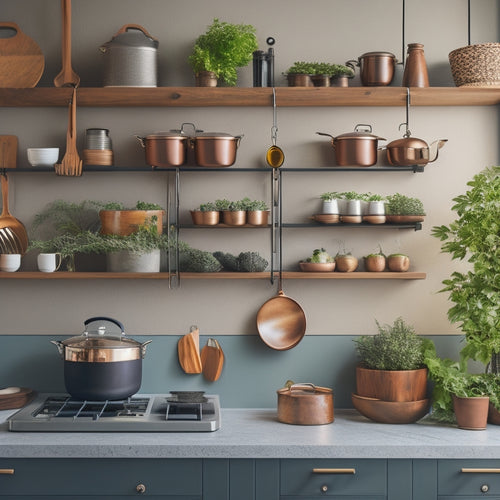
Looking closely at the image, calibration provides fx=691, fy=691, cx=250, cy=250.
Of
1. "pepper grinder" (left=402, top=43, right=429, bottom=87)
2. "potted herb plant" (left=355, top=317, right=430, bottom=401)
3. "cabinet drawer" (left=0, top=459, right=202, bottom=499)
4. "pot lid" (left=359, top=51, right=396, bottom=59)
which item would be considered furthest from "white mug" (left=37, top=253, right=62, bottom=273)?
"pepper grinder" (left=402, top=43, right=429, bottom=87)

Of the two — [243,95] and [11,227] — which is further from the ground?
[243,95]

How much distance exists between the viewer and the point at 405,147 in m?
3.17

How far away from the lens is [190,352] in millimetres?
3318

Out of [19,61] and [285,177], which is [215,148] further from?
[19,61]

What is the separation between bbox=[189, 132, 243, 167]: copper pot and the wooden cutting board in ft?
2.79

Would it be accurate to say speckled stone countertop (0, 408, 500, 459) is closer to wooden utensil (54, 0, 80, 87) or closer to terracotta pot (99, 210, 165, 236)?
terracotta pot (99, 210, 165, 236)

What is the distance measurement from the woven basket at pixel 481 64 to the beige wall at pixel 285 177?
0.78ft

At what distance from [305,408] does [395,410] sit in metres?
0.39

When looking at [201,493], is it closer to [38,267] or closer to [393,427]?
[393,427]

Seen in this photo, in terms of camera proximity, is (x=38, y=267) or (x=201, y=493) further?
(x=38, y=267)

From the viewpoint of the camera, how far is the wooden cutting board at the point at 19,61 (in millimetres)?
3271

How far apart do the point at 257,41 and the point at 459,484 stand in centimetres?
218

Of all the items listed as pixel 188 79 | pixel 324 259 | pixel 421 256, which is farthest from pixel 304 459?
pixel 188 79

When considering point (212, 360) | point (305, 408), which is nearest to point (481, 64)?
point (305, 408)
